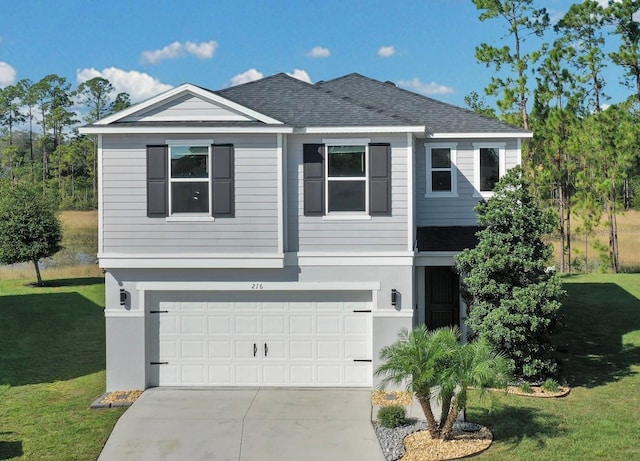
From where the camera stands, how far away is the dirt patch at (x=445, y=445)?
9992 millimetres

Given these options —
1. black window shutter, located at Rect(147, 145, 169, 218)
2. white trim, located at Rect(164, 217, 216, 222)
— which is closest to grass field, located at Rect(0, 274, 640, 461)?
white trim, located at Rect(164, 217, 216, 222)

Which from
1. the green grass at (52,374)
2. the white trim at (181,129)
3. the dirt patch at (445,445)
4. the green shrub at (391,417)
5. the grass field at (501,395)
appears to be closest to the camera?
the dirt patch at (445,445)

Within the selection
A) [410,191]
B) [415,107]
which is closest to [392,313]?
[410,191]

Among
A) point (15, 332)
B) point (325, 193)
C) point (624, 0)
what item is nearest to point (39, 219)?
point (15, 332)

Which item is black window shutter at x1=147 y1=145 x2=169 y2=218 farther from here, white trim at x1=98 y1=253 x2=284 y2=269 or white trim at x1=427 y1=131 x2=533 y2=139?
white trim at x1=427 y1=131 x2=533 y2=139

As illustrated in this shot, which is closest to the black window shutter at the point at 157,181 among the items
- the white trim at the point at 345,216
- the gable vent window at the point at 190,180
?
the gable vent window at the point at 190,180

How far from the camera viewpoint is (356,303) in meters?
13.9

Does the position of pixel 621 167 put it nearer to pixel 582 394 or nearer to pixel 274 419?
pixel 582 394

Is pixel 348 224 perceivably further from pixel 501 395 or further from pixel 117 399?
pixel 117 399

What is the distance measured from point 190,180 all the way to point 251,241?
5.88 feet

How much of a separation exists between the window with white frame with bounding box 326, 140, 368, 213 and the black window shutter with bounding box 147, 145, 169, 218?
3.37 m

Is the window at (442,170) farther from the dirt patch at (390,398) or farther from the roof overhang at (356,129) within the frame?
the dirt patch at (390,398)

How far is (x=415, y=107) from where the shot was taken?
17.8 meters

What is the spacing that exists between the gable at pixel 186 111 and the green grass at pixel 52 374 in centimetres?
594
